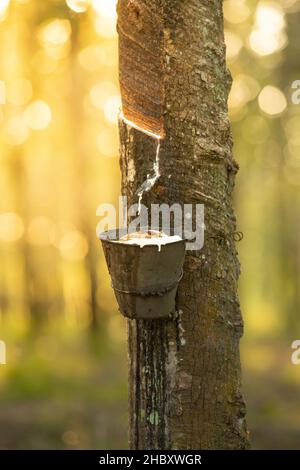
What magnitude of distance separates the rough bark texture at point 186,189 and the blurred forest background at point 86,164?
338 cm

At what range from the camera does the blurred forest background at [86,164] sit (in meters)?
7.08

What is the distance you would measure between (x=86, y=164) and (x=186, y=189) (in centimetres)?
915

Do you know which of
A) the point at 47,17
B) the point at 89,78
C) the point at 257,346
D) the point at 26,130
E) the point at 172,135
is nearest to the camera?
the point at 172,135

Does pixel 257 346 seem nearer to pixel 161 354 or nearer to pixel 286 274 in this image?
pixel 286 274

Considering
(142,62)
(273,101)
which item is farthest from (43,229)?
(142,62)

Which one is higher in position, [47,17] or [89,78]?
[89,78]

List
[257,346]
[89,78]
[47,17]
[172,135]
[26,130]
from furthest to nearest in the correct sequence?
[257,346]
[26,130]
[89,78]
[47,17]
[172,135]

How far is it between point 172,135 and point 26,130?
984 cm

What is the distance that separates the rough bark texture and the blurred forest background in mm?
3381

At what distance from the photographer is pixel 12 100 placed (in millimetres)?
10891

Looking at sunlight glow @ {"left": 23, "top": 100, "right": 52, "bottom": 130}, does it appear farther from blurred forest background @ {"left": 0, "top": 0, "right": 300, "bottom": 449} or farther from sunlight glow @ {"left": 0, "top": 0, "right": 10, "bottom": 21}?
sunlight glow @ {"left": 0, "top": 0, "right": 10, "bottom": 21}

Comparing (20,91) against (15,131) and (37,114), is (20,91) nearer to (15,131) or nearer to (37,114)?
(37,114)

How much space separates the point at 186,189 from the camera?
237 centimetres
